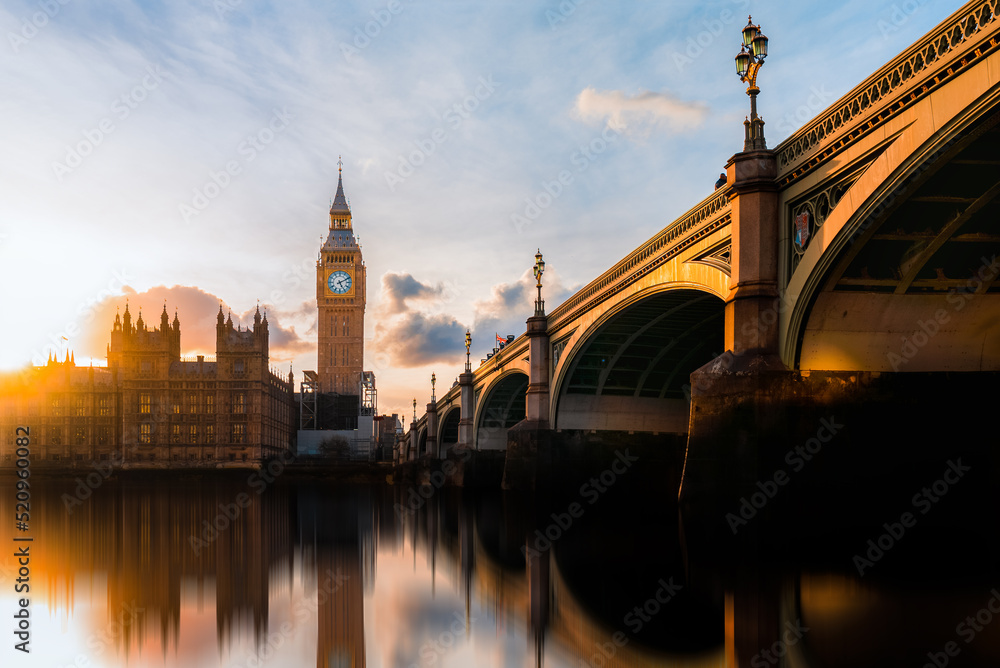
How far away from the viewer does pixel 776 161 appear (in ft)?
57.3

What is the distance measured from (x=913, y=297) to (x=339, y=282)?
14448cm

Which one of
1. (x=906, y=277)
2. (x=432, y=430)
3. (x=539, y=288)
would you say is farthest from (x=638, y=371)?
(x=432, y=430)

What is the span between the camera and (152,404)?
4385 inches

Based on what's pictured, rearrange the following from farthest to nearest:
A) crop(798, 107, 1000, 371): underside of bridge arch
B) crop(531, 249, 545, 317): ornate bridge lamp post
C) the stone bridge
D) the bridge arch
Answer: crop(531, 249, 545, 317): ornate bridge lamp post < crop(798, 107, 1000, 371): underside of bridge arch < the bridge arch < the stone bridge

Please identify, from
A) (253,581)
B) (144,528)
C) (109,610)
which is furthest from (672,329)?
(109,610)

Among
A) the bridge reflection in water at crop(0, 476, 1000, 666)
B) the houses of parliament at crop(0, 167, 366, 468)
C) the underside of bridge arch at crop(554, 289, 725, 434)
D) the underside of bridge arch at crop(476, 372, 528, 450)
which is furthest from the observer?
the houses of parliament at crop(0, 167, 366, 468)

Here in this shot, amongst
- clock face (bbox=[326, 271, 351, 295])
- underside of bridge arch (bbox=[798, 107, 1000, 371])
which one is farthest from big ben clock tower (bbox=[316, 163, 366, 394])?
underside of bridge arch (bbox=[798, 107, 1000, 371])

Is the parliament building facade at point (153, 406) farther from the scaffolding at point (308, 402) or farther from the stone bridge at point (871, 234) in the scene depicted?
the stone bridge at point (871, 234)

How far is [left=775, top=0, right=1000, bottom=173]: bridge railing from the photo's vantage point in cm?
1166

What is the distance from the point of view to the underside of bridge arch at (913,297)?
14859 mm

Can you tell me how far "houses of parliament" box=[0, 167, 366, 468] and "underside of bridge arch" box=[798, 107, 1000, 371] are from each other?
99445 mm

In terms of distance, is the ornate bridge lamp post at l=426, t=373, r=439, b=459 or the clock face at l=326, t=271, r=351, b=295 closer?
the ornate bridge lamp post at l=426, t=373, r=439, b=459

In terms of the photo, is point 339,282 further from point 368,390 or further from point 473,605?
point 473,605

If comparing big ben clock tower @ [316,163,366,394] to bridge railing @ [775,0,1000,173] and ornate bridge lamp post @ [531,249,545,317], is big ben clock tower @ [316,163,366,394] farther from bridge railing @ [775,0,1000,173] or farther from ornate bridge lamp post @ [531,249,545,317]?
bridge railing @ [775,0,1000,173]
